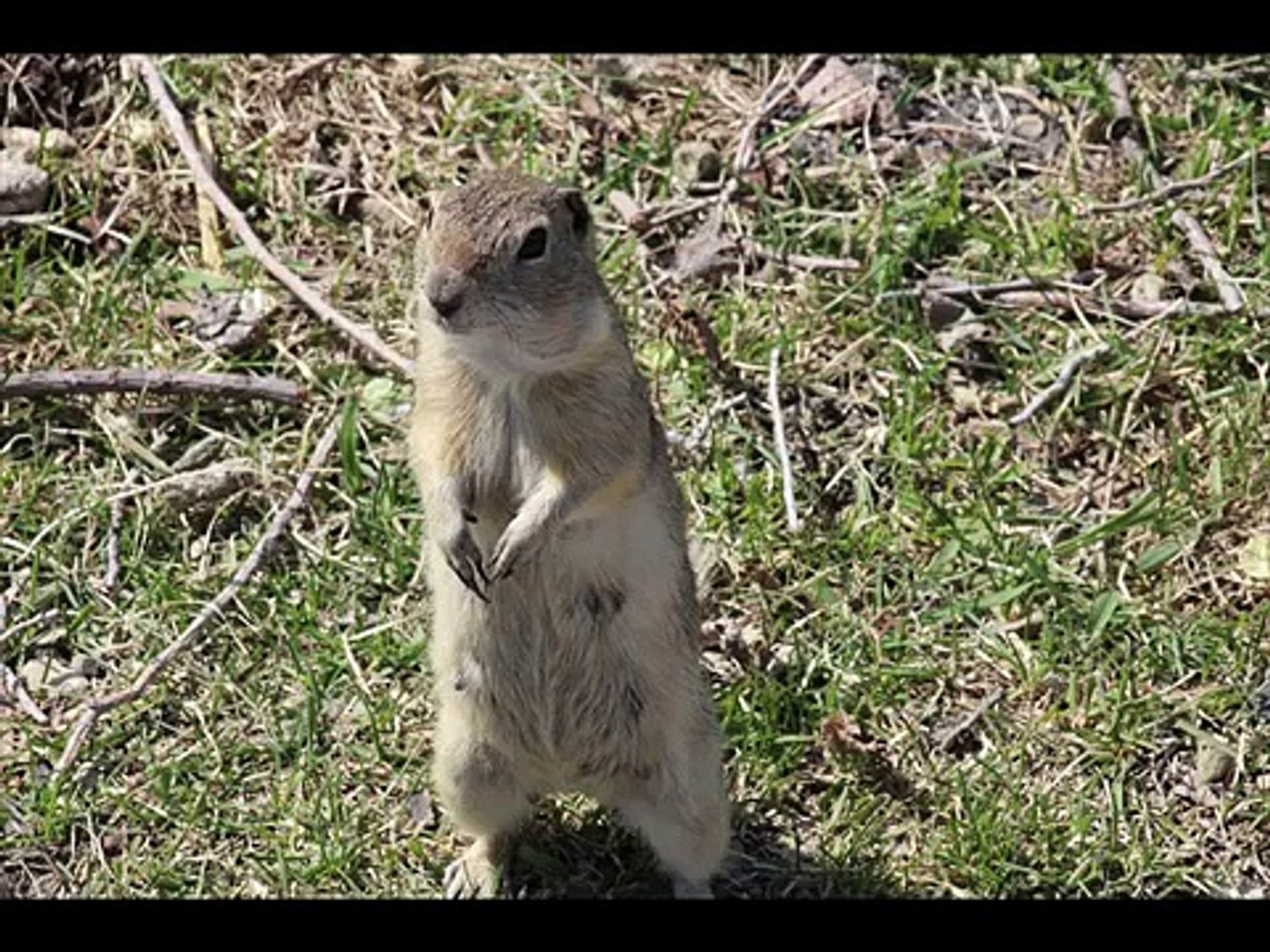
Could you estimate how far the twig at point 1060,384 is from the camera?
5512 mm

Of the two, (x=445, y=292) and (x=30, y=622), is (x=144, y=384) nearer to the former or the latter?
(x=30, y=622)

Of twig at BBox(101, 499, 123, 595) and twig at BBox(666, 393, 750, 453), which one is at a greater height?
twig at BBox(666, 393, 750, 453)

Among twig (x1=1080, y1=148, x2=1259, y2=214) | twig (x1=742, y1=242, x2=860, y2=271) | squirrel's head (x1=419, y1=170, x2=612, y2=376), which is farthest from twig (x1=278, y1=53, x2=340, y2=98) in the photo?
squirrel's head (x1=419, y1=170, x2=612, y2=376)

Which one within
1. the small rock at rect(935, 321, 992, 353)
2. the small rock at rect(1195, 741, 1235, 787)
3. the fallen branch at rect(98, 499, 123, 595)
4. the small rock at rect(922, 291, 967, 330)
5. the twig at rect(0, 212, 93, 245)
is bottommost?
the small rock at rect(1195, 741, 1235, 787)

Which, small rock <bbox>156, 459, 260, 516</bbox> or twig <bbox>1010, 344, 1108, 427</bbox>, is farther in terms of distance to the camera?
twig <bbox>1010, 344, 1108, 427</bbox>

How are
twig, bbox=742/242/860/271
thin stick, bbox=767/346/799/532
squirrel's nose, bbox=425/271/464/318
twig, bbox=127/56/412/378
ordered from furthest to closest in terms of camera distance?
1. twig, bbox=742/242/860/271
2. twig, bbox=127/56/412/378
3. thin stick, bbox=767/346/799/532
4. squirrel's nose, bbox=425/271/464/318

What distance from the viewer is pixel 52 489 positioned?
539 cm

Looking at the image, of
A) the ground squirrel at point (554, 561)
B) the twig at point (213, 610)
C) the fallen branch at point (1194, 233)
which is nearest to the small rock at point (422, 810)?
the ground squirrel at point (554, 561)

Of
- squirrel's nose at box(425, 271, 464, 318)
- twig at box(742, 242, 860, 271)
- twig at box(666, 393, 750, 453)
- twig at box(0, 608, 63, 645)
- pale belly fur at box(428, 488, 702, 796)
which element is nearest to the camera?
squirrel's nose at box(425, 271, 464, 318)

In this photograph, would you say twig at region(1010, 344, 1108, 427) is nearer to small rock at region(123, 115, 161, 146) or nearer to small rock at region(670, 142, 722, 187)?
small rock at region(670, 142, 722, 187)

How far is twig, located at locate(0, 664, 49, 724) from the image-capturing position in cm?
493

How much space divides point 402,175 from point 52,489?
1281 millimetres

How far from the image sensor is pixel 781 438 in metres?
5.41

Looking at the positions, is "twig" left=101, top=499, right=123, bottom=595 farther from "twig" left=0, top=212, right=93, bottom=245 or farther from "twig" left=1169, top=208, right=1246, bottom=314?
"twig" left=1169, top=208, right=1246, bottom=314
